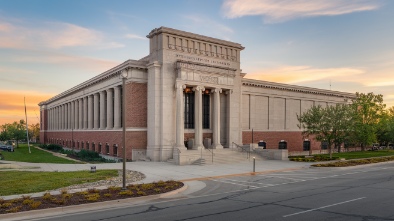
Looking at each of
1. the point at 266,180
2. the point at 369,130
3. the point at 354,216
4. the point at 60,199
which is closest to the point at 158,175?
the point at 266,180

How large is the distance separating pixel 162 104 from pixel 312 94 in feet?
111

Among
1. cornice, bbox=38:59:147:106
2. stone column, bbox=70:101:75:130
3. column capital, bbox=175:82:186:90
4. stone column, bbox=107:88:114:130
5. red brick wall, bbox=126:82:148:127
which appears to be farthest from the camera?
stone column, bbox=70:101:75:130

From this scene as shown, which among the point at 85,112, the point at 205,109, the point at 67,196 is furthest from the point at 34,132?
the point at 67,196

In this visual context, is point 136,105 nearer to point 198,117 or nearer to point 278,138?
point 198,117

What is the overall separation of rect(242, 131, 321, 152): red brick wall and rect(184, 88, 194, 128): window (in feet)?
34.1

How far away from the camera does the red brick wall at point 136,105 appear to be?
39.9 metres

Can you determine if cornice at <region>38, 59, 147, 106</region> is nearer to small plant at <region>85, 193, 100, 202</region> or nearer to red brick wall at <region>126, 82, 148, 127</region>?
red brick wall at <region>126, 82, 148, 127</region>

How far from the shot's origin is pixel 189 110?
44344 millimetres

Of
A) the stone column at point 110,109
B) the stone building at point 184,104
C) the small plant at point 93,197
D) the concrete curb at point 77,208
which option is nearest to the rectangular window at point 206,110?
the stone building at point 184,104

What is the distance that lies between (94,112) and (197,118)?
64.8ft

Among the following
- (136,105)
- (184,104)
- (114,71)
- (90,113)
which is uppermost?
(114,71)

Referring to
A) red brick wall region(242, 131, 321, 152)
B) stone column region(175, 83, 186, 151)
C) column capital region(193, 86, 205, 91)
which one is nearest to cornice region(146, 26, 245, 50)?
column capital region(193, 86, 205, 91)

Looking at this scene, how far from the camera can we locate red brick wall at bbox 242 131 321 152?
170 feet

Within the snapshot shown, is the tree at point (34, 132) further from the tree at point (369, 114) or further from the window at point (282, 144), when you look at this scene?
the tree at point (369, 114)
